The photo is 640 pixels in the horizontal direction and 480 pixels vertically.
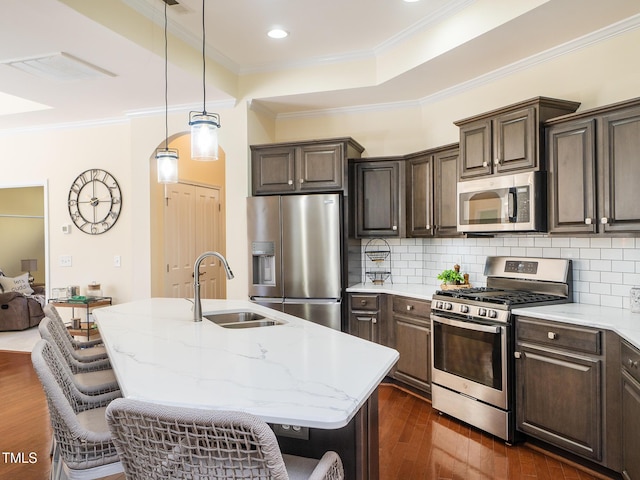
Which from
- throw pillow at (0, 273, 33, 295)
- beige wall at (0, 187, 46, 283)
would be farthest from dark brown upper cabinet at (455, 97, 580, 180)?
beige wall at (0, 187, 46, 283)

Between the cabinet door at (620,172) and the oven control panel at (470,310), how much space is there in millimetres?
807

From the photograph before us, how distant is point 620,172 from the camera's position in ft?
8.89

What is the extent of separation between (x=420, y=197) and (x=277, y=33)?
1876 millimetres

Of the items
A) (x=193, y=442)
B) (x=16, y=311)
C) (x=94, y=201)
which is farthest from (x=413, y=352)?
(x=16, y=311)

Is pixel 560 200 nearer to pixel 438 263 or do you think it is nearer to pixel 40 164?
pixel 438 263

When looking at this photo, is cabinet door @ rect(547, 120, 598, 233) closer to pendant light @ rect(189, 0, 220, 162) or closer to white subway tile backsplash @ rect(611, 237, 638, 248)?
white subway tile backsplash @ rect(611, 237, 638, 248)

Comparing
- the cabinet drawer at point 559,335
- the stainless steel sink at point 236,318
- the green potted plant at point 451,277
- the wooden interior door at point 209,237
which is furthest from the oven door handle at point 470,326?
the wooden interior door at point 209,237

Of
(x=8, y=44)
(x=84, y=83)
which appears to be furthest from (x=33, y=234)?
(x=8, y=44)

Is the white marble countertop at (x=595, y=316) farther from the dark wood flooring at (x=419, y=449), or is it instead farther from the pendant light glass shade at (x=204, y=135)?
the pendant light glass shade at (x=204, y=135)

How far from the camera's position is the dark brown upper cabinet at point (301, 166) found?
4.40m

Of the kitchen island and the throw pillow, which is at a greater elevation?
the kitchen island

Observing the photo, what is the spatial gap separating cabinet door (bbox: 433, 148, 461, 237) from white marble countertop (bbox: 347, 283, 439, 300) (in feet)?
1.72

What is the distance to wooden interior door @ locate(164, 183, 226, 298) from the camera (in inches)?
212

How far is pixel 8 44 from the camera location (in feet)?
10.3
